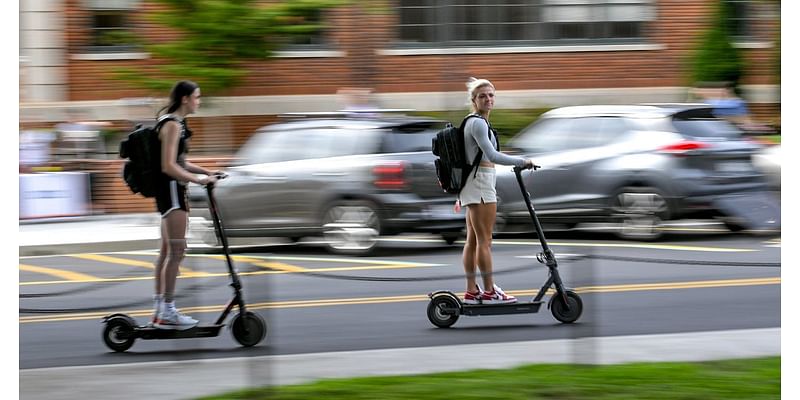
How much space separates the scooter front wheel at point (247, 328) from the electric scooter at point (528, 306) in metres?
1.41

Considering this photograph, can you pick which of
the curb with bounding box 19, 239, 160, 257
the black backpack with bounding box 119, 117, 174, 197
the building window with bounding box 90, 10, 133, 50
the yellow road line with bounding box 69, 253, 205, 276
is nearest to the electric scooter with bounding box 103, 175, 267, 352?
the black backpack with bounding box 119, 117, 174, 197

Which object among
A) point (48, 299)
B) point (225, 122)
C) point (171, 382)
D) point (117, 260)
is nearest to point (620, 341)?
point (171, 382)

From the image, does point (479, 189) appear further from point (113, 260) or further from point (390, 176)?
point (113, 260)

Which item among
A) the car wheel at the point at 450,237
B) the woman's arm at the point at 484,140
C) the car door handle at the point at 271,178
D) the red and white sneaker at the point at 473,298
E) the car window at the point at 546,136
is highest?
the car window at the point at 546,136

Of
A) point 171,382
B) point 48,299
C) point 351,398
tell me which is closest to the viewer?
point 351,398

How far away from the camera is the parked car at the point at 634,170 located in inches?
572

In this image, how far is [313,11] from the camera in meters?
21.1

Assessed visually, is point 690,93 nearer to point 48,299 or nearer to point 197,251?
point 197,251

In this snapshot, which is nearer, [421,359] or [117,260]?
[421,359]

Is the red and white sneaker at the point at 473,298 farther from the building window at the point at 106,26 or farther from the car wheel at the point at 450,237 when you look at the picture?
the building window at the point at 106,26

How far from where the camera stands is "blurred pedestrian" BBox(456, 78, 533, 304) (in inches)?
361

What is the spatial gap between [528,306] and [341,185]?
5.47m

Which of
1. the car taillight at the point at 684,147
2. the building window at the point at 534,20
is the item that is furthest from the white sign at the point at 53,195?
the car taillight at the point at 684,147

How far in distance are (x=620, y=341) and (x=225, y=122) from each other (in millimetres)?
15596
